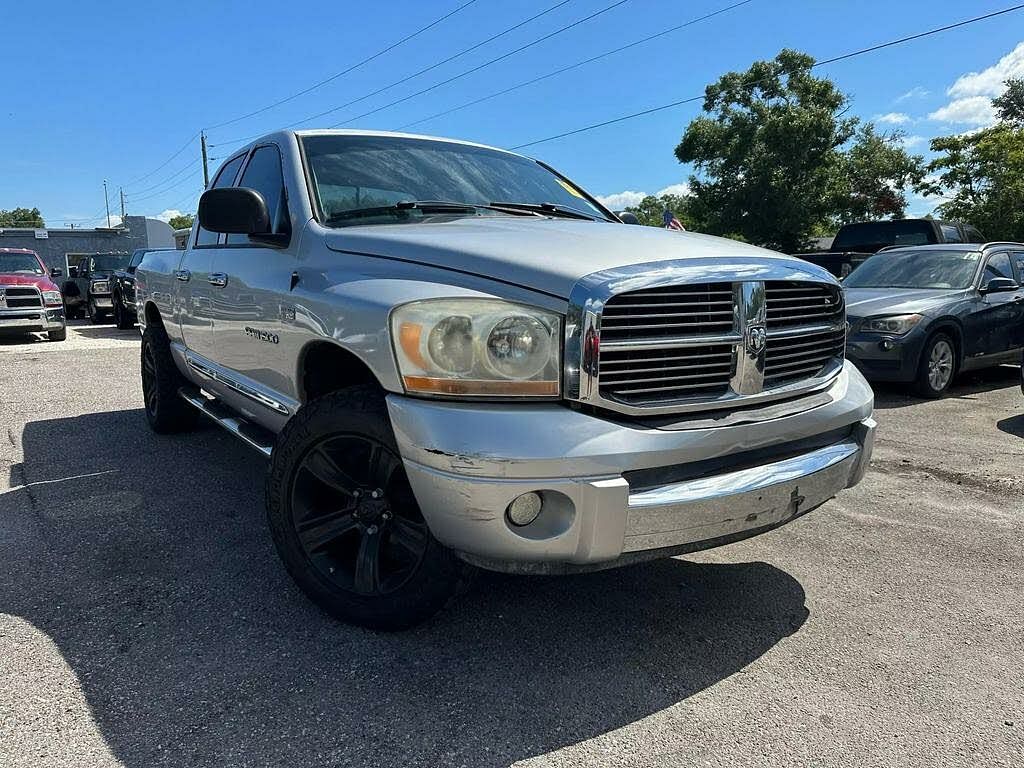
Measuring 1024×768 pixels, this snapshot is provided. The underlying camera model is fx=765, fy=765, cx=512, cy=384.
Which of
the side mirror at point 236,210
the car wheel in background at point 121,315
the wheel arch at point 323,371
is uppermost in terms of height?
the side mirror at point 236,210

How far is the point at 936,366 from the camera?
7.32 metres

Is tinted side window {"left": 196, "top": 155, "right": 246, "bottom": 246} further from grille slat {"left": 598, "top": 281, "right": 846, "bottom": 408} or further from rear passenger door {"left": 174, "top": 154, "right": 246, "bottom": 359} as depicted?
grille slat {"left": 598, "top": 281, "right": 846, "bottom": 408}

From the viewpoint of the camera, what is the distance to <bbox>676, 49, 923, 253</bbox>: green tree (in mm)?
29406

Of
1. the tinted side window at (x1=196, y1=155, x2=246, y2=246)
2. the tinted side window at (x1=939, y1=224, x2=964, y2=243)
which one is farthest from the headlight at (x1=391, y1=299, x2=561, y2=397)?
the tinted side window at (x1=939, y1=224, x2=964, y2=243)

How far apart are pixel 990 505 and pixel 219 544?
4.01 m

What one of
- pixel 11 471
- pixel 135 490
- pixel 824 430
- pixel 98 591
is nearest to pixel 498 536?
pixel 824 430

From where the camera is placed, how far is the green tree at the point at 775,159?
96.5 ft

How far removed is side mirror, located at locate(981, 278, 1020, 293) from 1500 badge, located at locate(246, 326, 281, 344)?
24.2ft

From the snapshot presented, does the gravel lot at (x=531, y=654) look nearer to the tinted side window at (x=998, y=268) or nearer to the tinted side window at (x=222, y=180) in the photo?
the tinted side window at (x=222, y=180)

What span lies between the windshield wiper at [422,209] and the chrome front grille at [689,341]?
1.26 metres

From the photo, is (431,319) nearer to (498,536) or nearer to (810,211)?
(498,536)

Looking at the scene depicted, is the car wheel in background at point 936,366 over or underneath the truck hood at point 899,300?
underneath

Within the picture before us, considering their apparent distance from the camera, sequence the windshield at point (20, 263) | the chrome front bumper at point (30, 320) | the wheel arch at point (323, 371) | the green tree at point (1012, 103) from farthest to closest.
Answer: the green tree at point (1012, 103) → the windshield at point (20, 263) → the chrome front bumper at point (30, 320) → the wheel arch at point (323, 371)

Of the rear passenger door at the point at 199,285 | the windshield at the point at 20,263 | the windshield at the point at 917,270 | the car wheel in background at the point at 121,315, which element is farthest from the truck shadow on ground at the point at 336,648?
the car wheel in background at the point at 121,315
